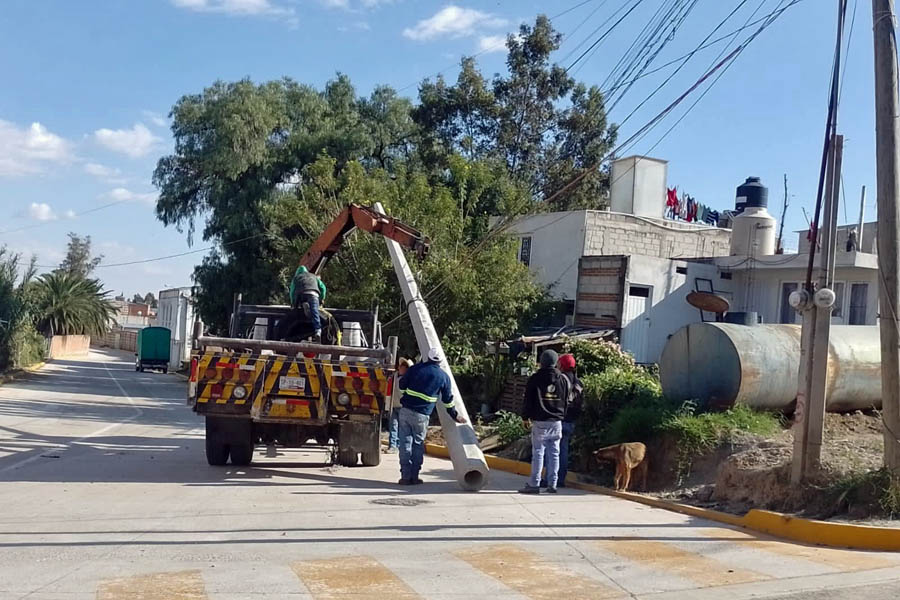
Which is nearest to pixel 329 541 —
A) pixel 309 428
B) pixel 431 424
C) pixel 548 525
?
pixel 548 525

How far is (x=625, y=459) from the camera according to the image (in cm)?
1122

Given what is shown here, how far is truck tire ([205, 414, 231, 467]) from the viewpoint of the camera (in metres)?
12.0

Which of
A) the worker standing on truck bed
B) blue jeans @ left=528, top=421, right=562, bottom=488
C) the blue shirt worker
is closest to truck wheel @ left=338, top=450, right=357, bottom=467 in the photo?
the blue shirt worker

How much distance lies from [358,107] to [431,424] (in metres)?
22.3

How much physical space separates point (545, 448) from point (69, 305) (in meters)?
61.6

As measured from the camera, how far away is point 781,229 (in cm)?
3478

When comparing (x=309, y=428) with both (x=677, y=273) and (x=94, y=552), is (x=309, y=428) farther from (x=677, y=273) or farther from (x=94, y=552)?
(x=677, y=273)

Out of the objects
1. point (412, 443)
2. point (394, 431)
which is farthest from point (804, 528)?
point (394, 431)

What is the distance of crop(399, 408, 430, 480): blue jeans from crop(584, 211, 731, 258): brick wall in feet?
51.6

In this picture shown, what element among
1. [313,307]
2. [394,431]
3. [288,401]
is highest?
[313,307]

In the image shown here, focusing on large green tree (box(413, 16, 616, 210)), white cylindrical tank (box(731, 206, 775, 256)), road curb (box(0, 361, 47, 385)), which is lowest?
road curb (box(0, 361, 47, 385))

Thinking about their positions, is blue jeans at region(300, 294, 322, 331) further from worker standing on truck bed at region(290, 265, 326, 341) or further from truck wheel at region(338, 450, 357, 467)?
truck wheel at region(338, 450, 357, 467)

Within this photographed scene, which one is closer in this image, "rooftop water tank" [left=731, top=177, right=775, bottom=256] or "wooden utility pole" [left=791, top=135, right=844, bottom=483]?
"wooden utility pole" [left=791, top=135, right=844, bottom=483]

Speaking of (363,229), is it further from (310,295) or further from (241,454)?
(241,454)
